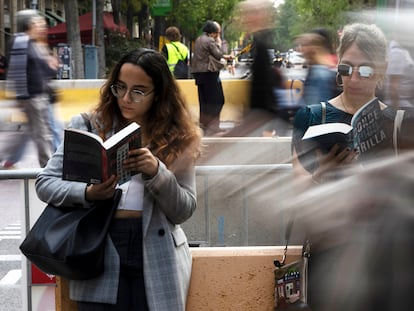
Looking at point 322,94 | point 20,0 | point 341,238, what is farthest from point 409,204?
point 20,0

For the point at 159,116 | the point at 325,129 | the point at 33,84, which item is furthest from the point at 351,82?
the point at 33,84

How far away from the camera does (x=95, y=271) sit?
2842 mm

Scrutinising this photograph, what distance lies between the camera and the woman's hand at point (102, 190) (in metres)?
2.73

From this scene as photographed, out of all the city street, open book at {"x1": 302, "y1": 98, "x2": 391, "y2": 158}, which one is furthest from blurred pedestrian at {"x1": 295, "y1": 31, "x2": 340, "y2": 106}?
open book at {"x1": 302, "y1": 98, "x2": 391, "y2": 158}

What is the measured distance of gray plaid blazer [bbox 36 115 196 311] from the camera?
2887mm

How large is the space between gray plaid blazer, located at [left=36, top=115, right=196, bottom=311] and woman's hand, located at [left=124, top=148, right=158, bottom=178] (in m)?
0.04

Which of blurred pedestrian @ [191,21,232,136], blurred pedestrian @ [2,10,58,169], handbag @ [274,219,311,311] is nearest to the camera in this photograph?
handbag @ [274,219,311,311]

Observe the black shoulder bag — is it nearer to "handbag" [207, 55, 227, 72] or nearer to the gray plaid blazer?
the gray plaid blazer

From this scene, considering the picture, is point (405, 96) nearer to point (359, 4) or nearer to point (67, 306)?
point (67, 306)

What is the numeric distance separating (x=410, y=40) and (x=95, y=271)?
66.8 inches

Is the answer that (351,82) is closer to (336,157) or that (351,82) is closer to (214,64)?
(336,157)

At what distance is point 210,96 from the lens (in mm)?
10125

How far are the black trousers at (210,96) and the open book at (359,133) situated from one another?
279 inches

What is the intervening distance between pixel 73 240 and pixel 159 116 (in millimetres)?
662
